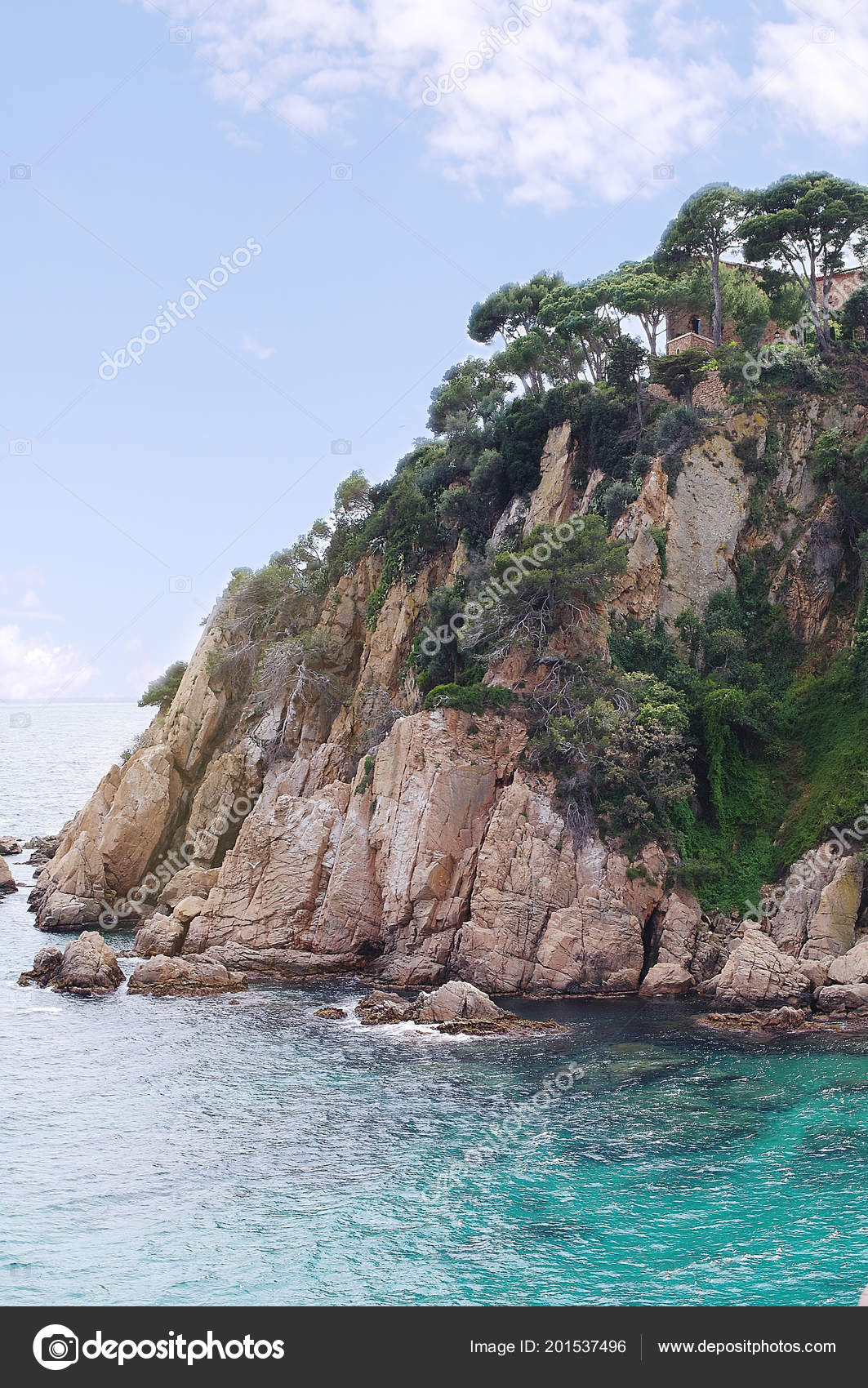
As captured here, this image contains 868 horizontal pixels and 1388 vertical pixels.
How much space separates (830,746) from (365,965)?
66.8ft

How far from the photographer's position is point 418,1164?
2272 cm

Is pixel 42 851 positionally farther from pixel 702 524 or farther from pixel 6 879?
pixel 702 524

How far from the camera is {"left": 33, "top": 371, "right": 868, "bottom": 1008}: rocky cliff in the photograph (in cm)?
3716

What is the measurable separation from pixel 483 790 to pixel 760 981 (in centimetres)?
1244

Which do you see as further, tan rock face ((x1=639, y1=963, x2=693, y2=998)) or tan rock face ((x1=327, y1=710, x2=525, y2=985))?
tan rock face ((x1=327, y1=710, x2=525, y2=985))

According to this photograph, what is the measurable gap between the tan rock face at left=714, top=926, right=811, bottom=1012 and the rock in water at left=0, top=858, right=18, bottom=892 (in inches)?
1746

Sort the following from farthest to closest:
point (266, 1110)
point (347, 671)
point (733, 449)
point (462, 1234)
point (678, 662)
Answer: point (347, 671), point (733, 449), point (678, 662), point (266, 1110), point (462, 1234)

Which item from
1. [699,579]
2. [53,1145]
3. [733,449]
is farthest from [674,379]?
[53,1145]

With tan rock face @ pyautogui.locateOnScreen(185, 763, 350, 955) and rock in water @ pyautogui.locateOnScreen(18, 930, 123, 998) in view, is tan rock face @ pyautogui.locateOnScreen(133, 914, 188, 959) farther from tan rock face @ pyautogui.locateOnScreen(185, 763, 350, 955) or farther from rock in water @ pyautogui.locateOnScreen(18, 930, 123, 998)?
rock in water @ pyautogui.locateOnScreen(18, 930, 123, 998)
